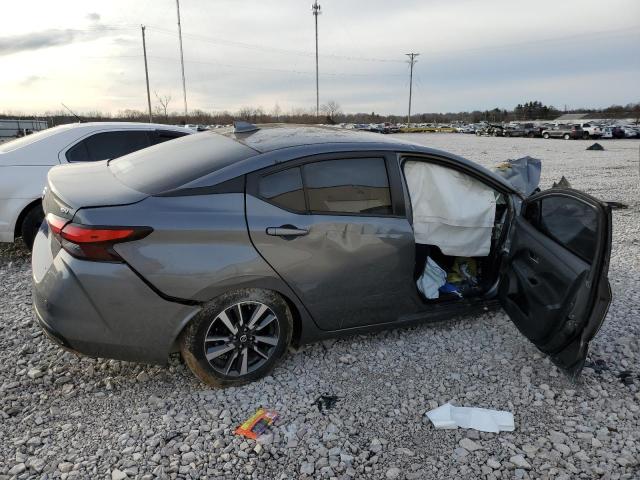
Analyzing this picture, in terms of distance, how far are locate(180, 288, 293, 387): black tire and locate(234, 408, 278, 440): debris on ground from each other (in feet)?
0.99

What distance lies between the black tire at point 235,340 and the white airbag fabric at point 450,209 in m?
1.32

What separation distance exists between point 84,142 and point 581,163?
59.7 feet

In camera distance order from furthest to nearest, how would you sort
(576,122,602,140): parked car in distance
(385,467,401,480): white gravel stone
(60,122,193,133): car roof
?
1. (576,122,602,140): parked car in distance
2. (60,122,193,133): car roof
3. (385,467,401,480): white gravel stone

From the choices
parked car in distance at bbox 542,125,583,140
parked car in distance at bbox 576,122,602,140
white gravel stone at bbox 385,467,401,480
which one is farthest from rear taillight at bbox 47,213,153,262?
parked car in distance at bbox 576,122,602,140

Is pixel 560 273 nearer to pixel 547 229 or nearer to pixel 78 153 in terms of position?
pixel 547 229

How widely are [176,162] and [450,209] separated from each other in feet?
6.87

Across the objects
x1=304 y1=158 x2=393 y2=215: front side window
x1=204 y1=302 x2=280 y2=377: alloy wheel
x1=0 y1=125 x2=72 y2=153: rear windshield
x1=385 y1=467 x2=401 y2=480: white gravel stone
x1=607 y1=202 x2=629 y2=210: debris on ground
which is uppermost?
x1=0 y1=125 x2=72 y2=153: rear windshield

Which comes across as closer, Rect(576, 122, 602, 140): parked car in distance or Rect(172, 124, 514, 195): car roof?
Rect(172, 124, 514, 195): car roof

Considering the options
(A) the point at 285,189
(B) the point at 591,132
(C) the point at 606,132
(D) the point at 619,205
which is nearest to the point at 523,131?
(B) the point at 591,132

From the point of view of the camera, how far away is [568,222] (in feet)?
10.2

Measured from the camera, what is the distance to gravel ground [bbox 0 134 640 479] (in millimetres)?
2449

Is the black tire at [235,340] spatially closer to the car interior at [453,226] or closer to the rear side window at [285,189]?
the rear side window at [285,189]

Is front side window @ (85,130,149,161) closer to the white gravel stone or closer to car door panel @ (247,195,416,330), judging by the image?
car door panel @ (247,195,416,330)

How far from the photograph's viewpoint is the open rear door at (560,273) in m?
2.73
